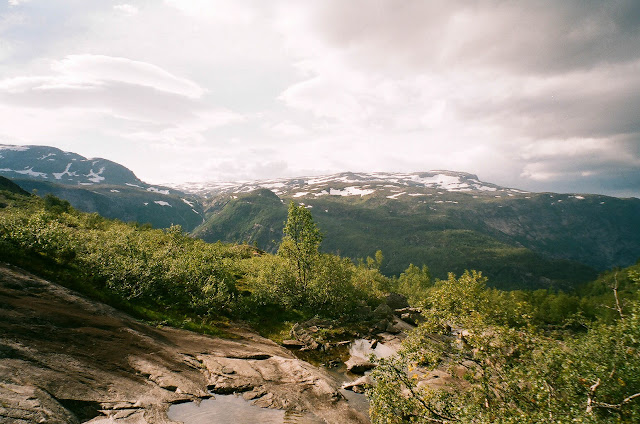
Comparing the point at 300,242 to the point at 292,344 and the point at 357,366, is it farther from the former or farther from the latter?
the point at 357,366

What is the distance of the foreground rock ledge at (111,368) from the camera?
17.6 meters

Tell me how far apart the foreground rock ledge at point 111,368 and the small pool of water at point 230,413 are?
2.54 ft

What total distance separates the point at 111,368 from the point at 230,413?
31.9 ft

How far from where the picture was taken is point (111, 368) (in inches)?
894

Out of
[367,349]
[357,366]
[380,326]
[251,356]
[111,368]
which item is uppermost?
[111,368]

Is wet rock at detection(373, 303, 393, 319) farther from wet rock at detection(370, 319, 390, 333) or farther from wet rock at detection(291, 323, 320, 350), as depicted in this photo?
wet rock at detection(291, 323, 320, 350)

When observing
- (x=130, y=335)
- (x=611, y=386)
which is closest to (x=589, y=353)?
(x=611, y=386)

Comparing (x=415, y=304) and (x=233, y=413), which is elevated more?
(x=415, y=304)

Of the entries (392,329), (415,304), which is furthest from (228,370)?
(392,329)

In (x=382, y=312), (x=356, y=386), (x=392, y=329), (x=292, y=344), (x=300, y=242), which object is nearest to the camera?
(x=356, y=386)

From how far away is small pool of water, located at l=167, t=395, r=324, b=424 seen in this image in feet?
69.7

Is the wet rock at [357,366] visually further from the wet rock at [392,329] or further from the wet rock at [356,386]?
the wet rock at [392,329]

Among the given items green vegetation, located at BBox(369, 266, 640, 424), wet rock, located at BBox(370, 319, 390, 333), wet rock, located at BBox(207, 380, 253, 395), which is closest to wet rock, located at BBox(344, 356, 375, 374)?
wet rock, located at BBox(207, 380, 253, 395)

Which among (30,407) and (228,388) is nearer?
(30,407)
